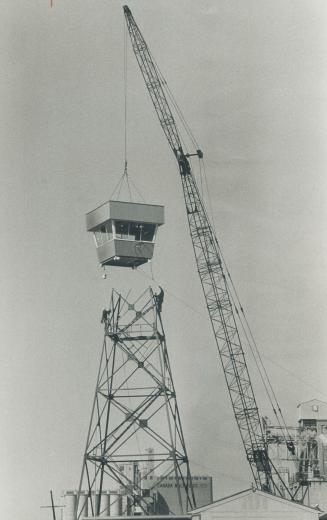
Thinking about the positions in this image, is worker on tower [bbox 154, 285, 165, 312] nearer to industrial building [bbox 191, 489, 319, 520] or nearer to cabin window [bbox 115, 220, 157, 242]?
cabin window [bbox 115, 220, 157, 242]

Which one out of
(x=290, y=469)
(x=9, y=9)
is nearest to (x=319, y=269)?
(x=9, y=9)

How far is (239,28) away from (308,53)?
463 centimetres

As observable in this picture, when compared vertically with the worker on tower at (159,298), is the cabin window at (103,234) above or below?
above

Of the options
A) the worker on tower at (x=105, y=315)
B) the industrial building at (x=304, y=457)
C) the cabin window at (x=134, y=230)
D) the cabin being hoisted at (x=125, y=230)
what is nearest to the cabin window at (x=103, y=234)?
the cabin being hoisted at (x=125, y=230)

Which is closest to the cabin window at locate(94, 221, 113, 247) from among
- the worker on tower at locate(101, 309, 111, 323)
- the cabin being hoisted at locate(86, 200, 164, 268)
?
the cabin being hoisted at locate(86, 200, 164, 268)

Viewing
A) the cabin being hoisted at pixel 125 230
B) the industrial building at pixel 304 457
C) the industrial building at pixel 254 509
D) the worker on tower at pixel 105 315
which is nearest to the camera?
the industrial building at pixel 254 509

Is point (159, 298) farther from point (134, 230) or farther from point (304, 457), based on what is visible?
point (304, 457)

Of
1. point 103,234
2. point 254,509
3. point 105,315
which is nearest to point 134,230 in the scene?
point 103,234

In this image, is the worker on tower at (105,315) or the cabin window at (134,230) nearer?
the cabin window at (134,230)

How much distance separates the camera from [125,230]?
61656mm

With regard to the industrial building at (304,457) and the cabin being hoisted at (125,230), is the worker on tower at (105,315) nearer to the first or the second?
the cabin being hoisted at (125,230)

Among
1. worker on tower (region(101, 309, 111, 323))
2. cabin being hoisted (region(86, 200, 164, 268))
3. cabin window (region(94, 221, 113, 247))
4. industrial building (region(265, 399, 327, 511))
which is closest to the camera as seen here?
cabin being hoisted (region(86, 200, 164, 268))

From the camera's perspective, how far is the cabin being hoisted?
200 ft

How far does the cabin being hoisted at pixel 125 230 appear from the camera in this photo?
200ft
